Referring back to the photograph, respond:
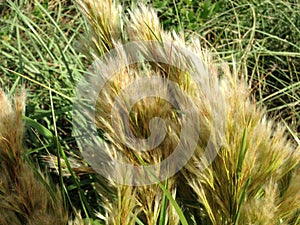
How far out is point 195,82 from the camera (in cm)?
112

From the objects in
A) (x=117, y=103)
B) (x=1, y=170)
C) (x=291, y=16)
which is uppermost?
(x=291, y=16)

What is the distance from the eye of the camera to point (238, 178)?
1064 millimetres

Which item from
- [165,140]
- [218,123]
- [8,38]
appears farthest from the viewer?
[8,38]

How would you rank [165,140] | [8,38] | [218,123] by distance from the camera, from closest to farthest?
[218,123], [165,140], [8,38]

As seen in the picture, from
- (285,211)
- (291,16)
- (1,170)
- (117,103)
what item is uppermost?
(291,16)

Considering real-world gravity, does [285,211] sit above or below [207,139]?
below

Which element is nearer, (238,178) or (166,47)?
(238,178)

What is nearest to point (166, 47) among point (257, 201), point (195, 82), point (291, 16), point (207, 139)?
point (195, 82)

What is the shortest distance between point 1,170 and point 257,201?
1.60 ft

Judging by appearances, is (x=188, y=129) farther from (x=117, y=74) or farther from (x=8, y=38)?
(x=8, y=38)

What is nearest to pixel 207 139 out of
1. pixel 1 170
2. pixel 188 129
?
pixel 188 129

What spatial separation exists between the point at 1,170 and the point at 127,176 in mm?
259

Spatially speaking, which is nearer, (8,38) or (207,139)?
(207,139)

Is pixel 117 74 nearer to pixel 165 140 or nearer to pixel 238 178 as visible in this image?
pixel 165 140
